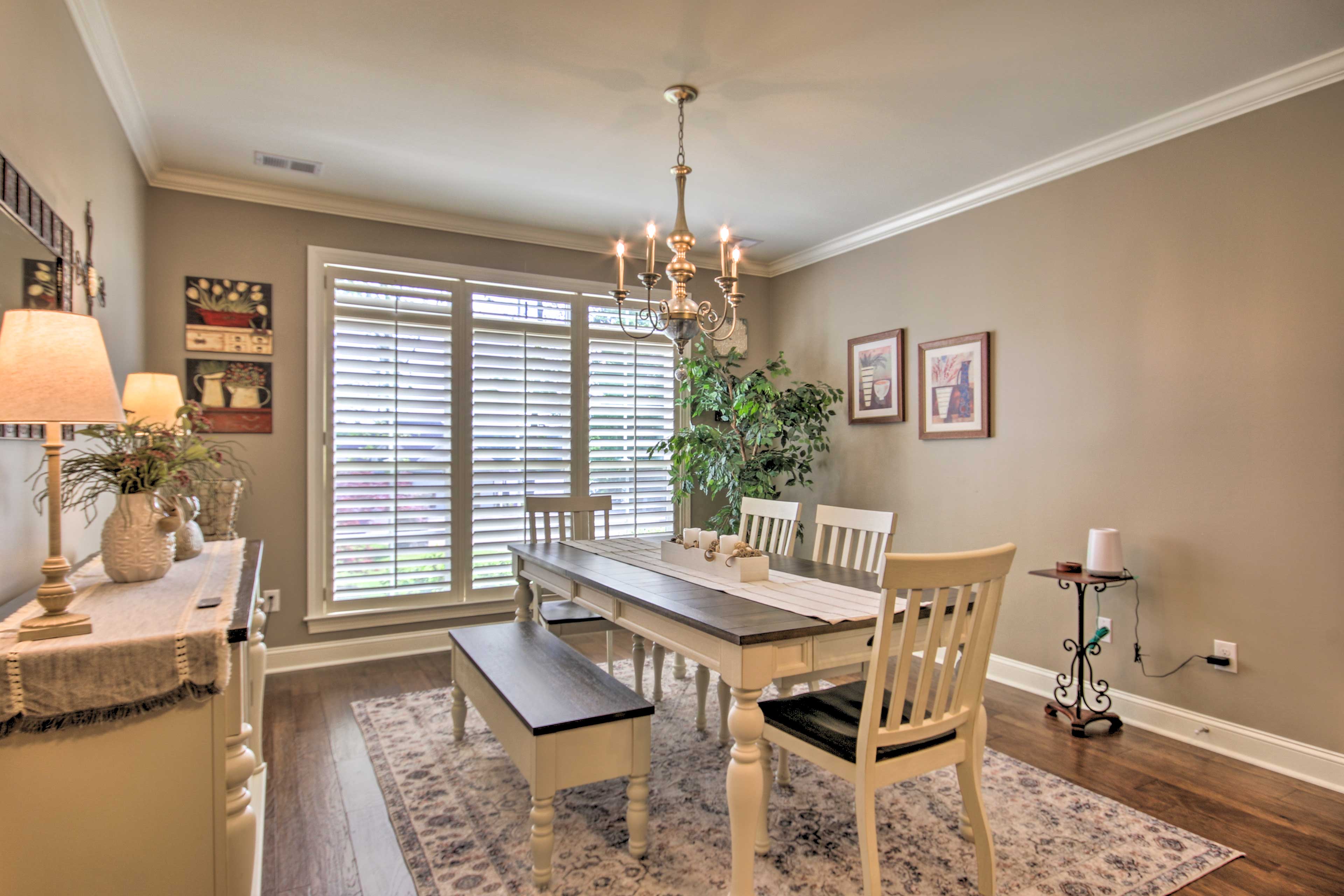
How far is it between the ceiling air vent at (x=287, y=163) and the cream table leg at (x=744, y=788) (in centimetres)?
323

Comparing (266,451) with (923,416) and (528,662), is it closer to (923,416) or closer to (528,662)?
(528,662)

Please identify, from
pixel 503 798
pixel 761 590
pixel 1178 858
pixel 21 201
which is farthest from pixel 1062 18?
pixel 503 798

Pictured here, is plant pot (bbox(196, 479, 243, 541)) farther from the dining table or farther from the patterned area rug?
the dining table

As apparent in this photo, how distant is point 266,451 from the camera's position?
3.77m

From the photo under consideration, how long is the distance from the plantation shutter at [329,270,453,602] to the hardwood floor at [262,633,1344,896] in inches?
29.1

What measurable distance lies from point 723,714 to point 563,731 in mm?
1026

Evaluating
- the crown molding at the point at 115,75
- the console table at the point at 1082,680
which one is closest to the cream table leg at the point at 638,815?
the console table at the point at 1082,680

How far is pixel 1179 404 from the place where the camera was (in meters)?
2.95

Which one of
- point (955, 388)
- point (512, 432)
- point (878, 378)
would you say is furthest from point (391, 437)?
point (955, 388)

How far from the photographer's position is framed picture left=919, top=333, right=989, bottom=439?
376 cm

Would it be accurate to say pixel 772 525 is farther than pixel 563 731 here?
Yes

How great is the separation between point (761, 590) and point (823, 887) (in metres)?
0.82

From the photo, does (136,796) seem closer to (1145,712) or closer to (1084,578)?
(1084,578)

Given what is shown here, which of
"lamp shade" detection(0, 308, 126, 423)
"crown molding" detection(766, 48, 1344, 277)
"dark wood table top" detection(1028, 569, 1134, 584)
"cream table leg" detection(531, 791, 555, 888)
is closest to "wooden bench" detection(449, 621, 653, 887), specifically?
"cream table leg" detection(531, 791, 555, 888)
